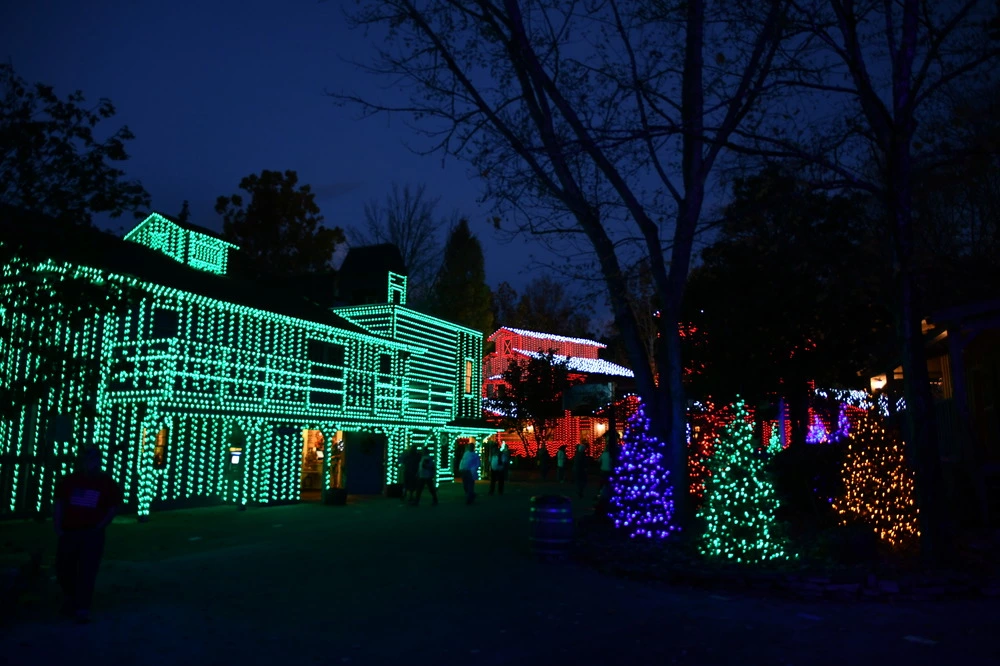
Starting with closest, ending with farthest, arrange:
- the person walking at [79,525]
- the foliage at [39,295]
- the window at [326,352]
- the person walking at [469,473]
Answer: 1. the person walking at [79,525]
2. the foliage at [39,295]
3. the person walking at [469,473]
4. the window at [326,352]

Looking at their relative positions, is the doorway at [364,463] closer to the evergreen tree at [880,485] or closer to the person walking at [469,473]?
the person walking at [469,473]

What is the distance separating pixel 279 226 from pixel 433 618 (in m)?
36.7

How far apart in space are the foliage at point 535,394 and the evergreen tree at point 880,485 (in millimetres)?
26619

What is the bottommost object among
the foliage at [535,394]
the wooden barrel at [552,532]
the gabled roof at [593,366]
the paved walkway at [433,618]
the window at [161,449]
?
the paved walkway at [433,618]

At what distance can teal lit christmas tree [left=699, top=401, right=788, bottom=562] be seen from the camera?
35.7 feet

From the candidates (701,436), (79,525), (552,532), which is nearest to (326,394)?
(701,436)

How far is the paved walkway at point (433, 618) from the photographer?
21.5 ft

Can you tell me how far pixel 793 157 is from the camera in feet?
37.9

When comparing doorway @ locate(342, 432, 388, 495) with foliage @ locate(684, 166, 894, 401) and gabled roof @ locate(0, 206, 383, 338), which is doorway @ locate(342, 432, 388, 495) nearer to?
gabled roof @ locate(0, 206, 383, 338)

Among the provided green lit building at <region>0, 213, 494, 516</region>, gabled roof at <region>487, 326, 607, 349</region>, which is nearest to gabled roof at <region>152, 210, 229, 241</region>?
green lit building at <region>0, 213, 494, 516</region>

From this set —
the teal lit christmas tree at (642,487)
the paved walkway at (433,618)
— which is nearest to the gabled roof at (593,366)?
the teal lit christmas tree at (642,487)

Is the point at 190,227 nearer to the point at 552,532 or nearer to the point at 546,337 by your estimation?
the point at 552,532

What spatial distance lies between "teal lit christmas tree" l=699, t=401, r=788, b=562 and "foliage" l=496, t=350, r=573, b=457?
28201mm

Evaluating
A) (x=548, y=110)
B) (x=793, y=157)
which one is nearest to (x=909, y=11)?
(x=793, y=157)
